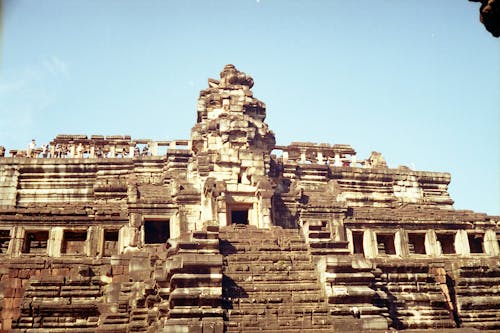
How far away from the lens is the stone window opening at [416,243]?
23.2m

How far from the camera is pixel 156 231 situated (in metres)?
23.3

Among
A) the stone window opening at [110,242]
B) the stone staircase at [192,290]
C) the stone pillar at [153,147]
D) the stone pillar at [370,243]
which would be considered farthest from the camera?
the stone pillar at [153,147]

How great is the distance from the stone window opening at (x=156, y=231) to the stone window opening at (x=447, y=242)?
11.9 metres

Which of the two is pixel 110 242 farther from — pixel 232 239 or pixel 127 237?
pixel 232 239

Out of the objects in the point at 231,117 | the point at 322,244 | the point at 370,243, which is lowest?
the point at 322,244

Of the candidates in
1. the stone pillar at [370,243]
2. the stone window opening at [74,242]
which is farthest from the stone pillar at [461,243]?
the stone window opening at [74,242]

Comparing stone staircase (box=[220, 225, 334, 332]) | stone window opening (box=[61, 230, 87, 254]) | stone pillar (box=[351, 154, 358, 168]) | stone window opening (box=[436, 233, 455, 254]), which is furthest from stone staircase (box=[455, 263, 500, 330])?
stone window opening (box=[61, 230, 87, 254])

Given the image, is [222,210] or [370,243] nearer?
[222,210]

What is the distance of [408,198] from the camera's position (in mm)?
27672

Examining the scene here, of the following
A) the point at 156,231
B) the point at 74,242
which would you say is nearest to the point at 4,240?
the point at 74,242

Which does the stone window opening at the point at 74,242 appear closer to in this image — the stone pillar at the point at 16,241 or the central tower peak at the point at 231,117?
the stone pillar at the point at 16,241

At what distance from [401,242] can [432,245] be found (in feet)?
4.49

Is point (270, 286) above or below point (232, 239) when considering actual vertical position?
below

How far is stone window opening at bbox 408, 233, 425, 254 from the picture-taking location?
23.2 metres
